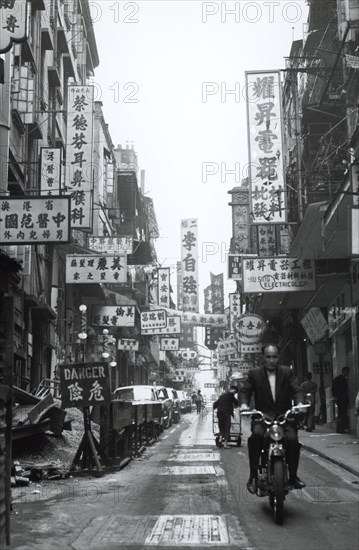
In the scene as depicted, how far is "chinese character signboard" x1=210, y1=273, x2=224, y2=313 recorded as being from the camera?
6034cm

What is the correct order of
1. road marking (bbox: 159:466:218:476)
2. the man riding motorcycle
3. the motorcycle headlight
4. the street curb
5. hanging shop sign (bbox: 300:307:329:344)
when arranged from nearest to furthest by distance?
the motorcycle headlight < the man riding motorcycle < the street curb < road marking (bbox: 159:466:218:476) < hanging shop sign (bbox: 300:307:329:344)

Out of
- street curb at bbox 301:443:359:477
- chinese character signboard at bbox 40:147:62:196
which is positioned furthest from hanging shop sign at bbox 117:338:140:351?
street curb at bbox 301:443:359:477

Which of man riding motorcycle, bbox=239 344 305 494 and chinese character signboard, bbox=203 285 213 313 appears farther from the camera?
chinese character signboard, bbox=203 285 213 313

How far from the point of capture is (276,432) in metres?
8.38

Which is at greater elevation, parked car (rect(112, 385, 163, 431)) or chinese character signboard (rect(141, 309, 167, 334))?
chinese character signboard (rect(141, 309, 167, 334))

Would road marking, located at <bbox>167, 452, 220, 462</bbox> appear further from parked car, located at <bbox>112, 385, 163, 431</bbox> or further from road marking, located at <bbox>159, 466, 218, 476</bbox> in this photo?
parked car, located at <bbox>112, 385, 163, 431</bbox>

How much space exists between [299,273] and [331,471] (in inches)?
395

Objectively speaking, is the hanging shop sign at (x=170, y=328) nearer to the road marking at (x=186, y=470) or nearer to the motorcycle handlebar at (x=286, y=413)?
the road marking at (x=186, y=470)

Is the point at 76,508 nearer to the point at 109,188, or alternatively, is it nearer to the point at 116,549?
the point at 116,549

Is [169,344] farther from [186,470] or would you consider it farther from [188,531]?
[188,531]

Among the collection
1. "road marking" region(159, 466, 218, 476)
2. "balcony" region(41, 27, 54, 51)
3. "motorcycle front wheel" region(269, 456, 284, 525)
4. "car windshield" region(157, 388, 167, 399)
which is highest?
"balcony" region(41, 27, 54, 51)

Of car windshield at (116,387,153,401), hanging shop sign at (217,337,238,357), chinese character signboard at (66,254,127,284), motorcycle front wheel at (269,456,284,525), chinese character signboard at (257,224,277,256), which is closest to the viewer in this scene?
motorcycle front wheel at (269,456,284,525)

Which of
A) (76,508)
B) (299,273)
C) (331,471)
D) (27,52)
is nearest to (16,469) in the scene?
Answer: (76,508)

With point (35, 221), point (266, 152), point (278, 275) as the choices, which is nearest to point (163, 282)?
point (266, 152)
